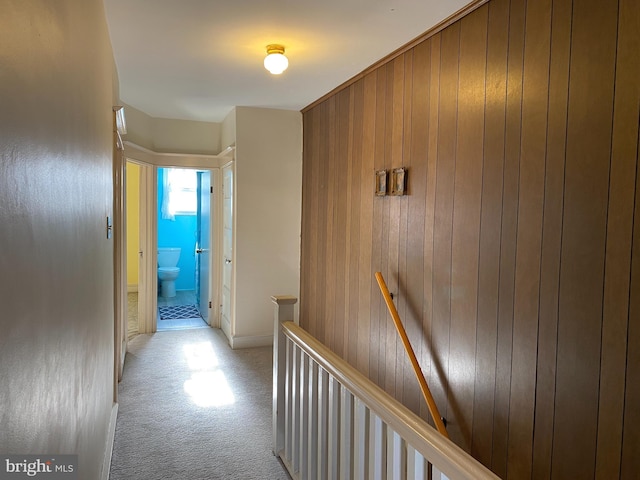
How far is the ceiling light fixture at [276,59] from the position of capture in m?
2.98

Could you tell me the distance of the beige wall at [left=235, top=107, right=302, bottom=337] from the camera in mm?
4746

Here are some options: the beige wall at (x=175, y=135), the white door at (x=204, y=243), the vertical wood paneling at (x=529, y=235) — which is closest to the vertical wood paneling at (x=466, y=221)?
the vertical wood paneling at (x=529, y=235)

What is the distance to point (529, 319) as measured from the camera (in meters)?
1.93

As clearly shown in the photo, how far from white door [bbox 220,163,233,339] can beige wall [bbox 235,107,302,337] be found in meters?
0.26

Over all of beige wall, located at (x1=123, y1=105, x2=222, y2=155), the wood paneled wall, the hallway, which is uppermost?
beige wall, located at (x1=123, y1=105, x2=222, y2=155)

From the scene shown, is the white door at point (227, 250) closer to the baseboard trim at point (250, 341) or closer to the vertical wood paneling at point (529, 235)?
the baseboard trim at point (250, 341)

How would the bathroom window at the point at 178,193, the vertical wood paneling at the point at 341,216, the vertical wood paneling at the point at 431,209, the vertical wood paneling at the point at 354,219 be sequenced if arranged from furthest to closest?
the bathroom window at the point at 178,193, the vertical wood paneling at the point at 341,216, the vertical wood paneling at the point at 354,219, the vertical wood paneling at the point at 431,209

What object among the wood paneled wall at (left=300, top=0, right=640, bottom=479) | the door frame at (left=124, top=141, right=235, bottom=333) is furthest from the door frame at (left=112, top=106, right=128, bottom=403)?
the wood paneled wall at (left=300, top=0, right=640, bottom=479)

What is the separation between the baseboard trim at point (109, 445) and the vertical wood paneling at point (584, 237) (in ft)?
6.75

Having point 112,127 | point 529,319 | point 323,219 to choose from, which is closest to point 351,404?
point 529,319

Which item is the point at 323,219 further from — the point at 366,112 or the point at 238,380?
the point at 238,380

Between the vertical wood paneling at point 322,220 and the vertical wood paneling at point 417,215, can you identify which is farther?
the vertical wood paneling at point 322,220

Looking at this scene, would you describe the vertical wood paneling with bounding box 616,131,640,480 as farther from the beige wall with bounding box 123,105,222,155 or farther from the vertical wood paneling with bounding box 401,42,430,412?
the beige wall with bounding box 123,105,222,155

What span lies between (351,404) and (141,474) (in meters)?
1.47
